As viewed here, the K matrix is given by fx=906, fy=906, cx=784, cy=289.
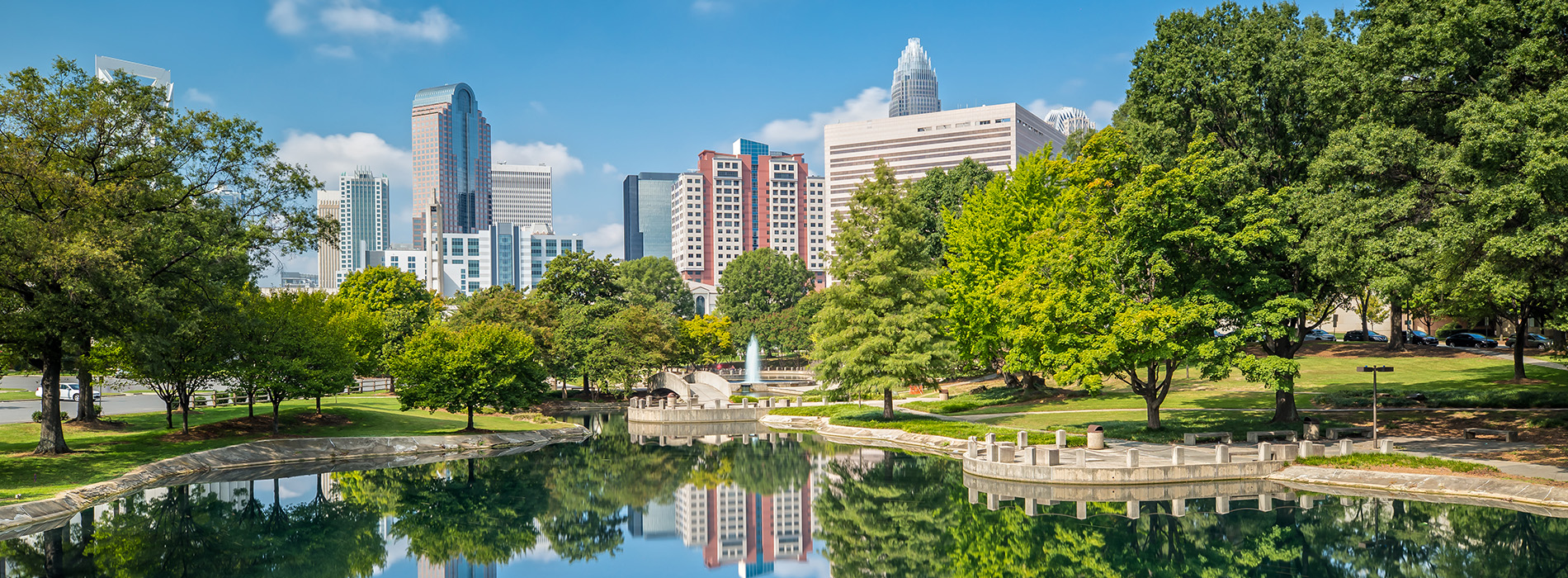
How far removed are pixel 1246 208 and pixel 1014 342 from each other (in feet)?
33.3

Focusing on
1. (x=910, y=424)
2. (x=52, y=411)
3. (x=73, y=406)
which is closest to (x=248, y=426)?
(x=52, y=411)

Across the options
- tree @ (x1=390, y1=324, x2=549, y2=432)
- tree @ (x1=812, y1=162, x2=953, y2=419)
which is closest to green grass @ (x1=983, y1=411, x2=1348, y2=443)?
tree @ (x1=812, y1=162, x2=953, y2=419)

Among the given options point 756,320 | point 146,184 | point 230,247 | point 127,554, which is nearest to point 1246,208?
point 127,554

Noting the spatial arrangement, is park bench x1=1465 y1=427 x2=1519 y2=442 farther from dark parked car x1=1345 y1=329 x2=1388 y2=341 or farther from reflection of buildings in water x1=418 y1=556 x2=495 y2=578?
dark parked car x1=1345 y1=329 x2=1388 y2=341

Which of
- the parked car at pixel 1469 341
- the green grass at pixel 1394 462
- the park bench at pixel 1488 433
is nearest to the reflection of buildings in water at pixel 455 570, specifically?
the green grass at pixel 1394 462

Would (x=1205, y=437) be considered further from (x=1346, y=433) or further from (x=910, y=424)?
(x=910, y=424)

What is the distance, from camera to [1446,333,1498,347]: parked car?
63438 millimetres

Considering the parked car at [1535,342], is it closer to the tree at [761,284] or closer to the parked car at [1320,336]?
the parked car at [1320,336]

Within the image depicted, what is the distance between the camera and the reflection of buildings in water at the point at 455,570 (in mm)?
22148

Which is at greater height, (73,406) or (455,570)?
(73,406)

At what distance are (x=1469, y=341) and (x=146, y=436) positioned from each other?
8017 cm

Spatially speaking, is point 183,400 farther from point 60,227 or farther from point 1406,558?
point 1406,558

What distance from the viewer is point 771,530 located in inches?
1118

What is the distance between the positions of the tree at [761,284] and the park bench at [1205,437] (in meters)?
102
